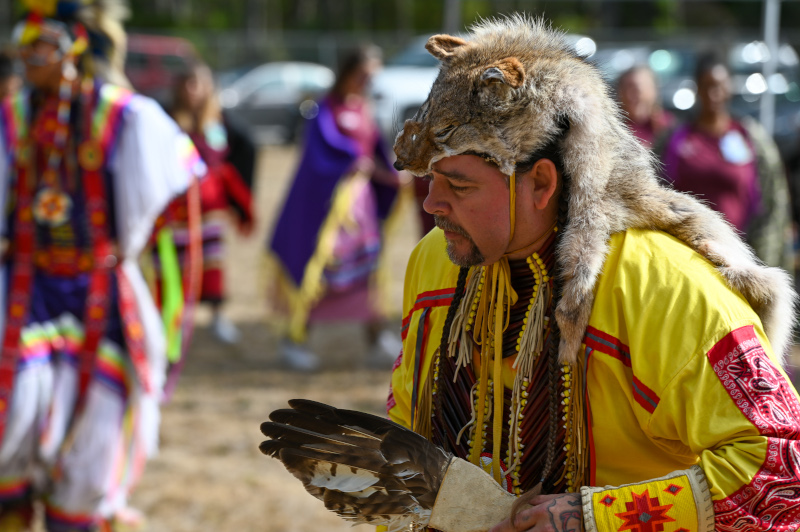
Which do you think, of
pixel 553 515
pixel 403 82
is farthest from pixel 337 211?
pixel 403 82

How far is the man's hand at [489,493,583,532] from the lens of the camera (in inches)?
63.1

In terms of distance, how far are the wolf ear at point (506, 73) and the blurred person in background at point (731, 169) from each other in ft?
10.6

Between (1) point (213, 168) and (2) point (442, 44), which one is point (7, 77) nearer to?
(1) point (213, 168)

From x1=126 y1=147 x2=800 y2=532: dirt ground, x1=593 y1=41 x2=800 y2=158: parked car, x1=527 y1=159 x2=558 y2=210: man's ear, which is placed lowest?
x1=126 y1=147 x2=800 y2=532: dirt ground

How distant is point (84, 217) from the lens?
3.55m

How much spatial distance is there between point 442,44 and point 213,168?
499cm

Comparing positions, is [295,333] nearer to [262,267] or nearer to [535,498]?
[262,267]

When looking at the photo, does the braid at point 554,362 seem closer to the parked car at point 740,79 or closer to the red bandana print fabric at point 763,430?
the red bandana print fabric at point 763,430

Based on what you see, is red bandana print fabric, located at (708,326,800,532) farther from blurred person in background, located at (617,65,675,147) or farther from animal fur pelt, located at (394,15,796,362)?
blurred person in background, located at (617,65,675,147)

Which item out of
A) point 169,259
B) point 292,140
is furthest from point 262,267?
point 292,140

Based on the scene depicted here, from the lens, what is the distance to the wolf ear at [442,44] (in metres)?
1.87

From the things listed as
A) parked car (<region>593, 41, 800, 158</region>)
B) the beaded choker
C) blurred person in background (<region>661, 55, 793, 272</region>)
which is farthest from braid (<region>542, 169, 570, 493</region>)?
parked car (<region>593, 41, 800, 158</region>)

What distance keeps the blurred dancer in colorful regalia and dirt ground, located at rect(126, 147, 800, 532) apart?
731 mm

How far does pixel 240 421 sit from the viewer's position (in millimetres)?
5551
